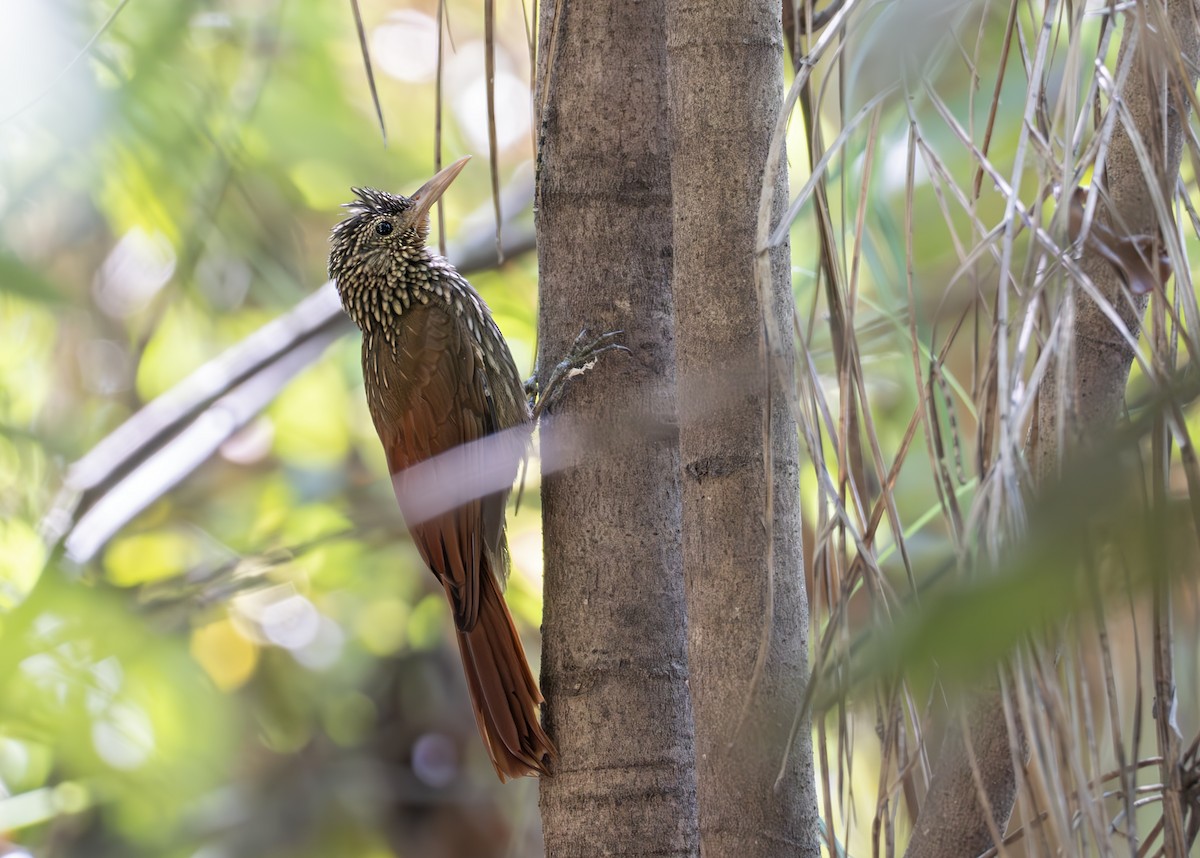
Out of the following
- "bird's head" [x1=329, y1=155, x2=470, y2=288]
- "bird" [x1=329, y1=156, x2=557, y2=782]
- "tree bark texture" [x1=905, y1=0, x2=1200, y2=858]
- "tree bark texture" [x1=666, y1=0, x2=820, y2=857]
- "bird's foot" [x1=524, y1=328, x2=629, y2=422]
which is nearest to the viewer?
"tree bark texture" [x1=905, y1=0, x2=1200, y2=858]

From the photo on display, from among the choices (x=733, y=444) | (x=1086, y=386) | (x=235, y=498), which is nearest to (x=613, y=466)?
(x=733, y=444)

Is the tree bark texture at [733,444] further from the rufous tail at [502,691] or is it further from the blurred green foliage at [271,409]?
the rufous tail at [502,691]

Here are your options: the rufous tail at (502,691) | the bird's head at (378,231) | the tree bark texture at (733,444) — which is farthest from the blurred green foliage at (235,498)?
the tree bark texture at (733,444)

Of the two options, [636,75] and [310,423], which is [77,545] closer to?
[636,75]

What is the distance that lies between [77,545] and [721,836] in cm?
108

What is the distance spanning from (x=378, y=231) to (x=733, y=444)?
1848 mm

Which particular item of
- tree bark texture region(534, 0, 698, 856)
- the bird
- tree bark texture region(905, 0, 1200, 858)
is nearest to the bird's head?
the bird

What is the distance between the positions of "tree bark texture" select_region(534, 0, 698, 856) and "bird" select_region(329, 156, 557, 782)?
11 centimetres

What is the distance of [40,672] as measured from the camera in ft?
2.34

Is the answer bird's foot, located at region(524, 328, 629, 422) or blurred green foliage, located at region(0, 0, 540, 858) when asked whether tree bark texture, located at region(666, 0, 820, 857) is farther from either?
blurred green foliage, located at region(0, 0, 540, 858)

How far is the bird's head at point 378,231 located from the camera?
112 inches

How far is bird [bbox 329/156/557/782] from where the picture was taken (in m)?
1.88

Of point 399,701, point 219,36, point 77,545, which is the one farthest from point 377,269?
point 399,701

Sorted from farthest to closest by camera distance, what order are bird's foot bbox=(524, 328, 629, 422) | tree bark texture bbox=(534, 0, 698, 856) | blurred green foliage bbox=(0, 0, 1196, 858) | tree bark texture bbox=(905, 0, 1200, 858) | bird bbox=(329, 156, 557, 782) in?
1. bird bbox=(329, 156, 557, 782)
2. bird's foot bbox=(524, 328, 629, 422)
3. tree bark texture bbox=(534, 0, 698, 856)
4. tree bark texture bbox=(905, 0, 1200, 858)
5. blurred green foliage bbox=(0, 0, 1196, 858)
